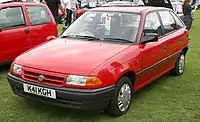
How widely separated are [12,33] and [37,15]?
1.00 metres

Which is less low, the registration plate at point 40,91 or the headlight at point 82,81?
the headlight at point 82,81

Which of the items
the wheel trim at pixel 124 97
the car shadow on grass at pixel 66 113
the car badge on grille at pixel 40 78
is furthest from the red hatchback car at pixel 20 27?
the wheel trim at pixel 124 97

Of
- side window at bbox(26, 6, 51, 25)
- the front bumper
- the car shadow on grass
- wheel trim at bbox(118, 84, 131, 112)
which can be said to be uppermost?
side window at bbox(26, 6, 51, 25)

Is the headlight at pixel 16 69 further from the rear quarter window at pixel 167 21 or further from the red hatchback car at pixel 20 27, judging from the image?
the rear quarter window at pixel 167 21

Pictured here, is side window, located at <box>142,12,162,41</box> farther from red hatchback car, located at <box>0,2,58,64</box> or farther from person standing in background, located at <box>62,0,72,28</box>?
person standing in background, located at <box>62,0,72,28</box>

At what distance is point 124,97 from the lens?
14.8 ft

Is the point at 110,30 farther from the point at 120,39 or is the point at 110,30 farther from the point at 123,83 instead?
the point at 123,83

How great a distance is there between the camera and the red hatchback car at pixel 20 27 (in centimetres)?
650

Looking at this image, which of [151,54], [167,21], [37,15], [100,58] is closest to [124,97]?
[100,58]

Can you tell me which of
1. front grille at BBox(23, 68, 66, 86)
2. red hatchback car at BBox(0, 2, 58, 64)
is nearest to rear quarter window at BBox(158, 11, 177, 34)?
front grille at BBox(23, 68, 66, 86)

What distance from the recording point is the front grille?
397cm

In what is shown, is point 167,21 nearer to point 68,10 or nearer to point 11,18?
point 11,18

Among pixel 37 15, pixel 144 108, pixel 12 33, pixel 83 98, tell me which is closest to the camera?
pixel 83 98

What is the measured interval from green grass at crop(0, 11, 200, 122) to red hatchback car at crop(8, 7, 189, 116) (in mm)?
273
